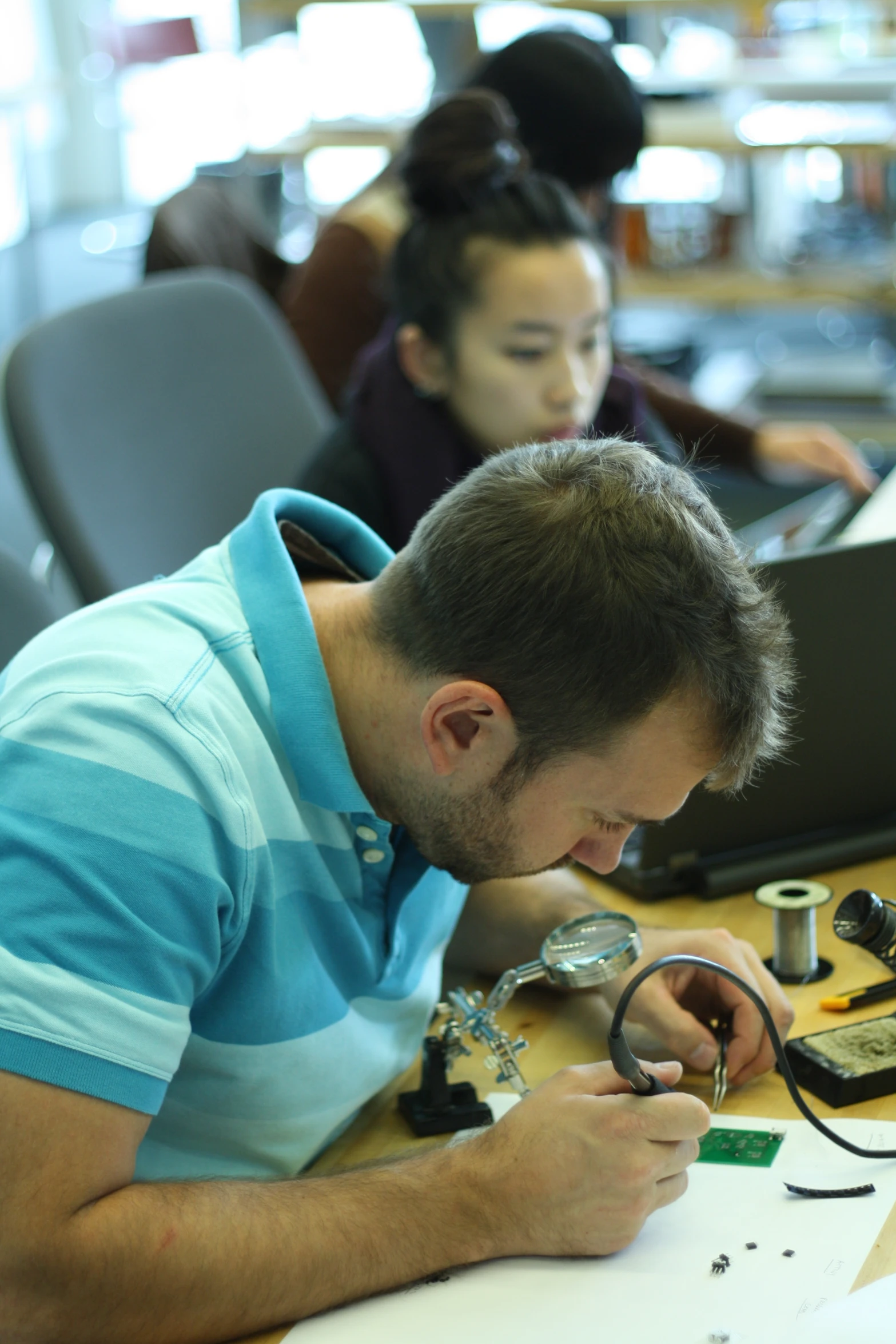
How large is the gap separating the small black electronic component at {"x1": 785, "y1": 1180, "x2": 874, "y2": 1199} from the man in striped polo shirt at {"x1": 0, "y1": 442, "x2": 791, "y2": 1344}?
3.5 inches

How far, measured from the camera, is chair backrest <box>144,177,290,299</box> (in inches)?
99.7

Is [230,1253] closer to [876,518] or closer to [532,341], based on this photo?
[532,341]

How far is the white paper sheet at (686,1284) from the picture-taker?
2.65 ft

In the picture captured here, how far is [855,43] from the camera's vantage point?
13.1 ft

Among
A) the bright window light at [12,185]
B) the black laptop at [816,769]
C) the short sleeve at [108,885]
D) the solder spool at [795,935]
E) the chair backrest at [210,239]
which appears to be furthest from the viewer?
the bright window light at [12,185]

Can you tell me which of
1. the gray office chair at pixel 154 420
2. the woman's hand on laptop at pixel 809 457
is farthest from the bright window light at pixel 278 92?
the gray office chair at pixel 154 420

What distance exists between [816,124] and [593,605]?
11.5 ft

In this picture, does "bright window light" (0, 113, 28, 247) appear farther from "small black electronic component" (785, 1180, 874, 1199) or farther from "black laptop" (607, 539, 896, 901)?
"small black electronic component" (785, 1180, 874, 1199)

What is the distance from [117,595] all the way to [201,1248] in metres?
0.42

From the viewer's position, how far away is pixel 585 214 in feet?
6.09

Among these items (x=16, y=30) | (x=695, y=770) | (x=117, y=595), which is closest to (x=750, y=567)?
(x=695, y=770)

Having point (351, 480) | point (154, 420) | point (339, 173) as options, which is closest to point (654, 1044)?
point (351, 480)

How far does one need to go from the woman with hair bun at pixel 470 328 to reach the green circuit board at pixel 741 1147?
88 centimetres

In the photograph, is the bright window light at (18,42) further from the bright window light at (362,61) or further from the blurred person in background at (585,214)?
the blurred person in background at (585,214)
